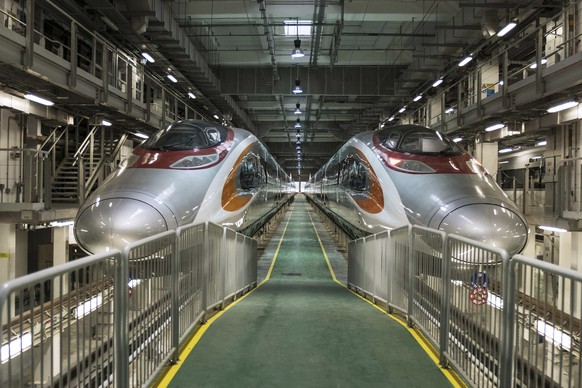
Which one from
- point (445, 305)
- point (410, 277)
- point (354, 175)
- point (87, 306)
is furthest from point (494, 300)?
point (354, 175)

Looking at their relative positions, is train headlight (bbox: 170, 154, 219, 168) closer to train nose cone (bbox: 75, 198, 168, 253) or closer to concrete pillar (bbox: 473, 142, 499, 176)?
train nose cone (bbox: 75, 198, 168, 253)

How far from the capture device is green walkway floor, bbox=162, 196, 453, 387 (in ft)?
11.5

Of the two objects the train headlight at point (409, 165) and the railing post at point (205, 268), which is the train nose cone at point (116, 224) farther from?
the train headlight at point (409, 165)

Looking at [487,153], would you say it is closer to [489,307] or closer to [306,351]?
[306,351]

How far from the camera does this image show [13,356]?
6.26 ft

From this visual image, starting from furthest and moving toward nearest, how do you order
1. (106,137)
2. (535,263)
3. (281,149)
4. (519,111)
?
(281,149), (106,137), (519,111), (535,263)

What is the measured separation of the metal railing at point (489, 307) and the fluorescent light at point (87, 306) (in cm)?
240

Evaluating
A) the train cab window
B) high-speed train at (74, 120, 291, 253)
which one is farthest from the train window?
the train cab window

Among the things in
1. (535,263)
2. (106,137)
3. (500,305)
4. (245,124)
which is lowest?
(500,305)

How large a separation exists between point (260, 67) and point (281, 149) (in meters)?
25.6

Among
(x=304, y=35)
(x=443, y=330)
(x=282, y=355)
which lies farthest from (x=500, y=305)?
(x=304, y=35)

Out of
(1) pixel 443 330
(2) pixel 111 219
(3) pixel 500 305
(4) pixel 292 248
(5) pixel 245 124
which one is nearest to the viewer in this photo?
(3) pixel 500 305

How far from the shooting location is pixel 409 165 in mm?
7809

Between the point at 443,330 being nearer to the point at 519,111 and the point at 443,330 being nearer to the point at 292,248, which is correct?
the point at 519,111
